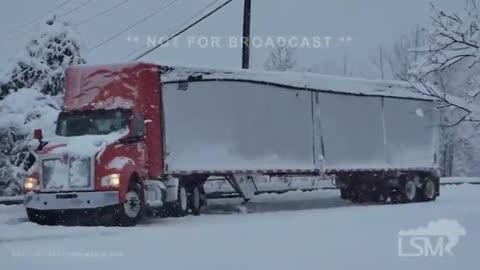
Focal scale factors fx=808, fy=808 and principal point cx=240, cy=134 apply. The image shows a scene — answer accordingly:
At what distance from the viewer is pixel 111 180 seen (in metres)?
10.6

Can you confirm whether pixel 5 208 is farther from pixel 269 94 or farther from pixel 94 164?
pixel 269 94

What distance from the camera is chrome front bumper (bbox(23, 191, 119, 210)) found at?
10391mm

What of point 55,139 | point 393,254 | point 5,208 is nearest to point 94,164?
point 55,139

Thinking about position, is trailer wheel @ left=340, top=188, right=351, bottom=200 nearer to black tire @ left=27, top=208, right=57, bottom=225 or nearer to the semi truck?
the semi truck

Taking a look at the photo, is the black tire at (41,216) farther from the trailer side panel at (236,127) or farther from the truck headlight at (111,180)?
the trailer side panel at (236,127)

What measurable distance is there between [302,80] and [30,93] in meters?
6.23

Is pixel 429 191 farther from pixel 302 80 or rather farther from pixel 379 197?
pixel 302 80

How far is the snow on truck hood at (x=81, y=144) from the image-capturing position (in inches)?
420

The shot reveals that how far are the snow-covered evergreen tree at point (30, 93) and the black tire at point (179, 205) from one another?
161 inches

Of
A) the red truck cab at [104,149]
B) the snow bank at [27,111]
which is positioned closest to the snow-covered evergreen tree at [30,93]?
the snow bank at [27,111]

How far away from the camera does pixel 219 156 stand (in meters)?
12.6

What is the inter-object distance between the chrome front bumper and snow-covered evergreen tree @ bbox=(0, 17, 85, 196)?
4806 mm

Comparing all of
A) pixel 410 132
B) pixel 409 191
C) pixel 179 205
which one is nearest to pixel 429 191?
pixel 409 191

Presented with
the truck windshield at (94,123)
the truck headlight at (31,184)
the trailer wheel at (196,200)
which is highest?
the truck windshield at (94,123)
